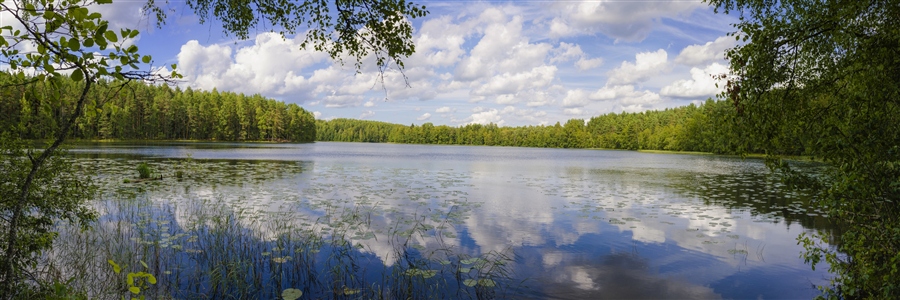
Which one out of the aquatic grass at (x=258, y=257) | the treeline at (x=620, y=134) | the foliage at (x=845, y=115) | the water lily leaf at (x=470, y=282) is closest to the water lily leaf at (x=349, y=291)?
the aquatic grass at (x=258, y=257)

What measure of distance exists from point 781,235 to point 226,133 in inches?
5082

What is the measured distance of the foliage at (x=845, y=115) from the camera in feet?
17.4

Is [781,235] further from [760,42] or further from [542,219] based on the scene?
[760,42]

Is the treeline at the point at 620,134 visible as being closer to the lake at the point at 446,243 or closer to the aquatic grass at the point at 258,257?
the lake at the point at 446,243

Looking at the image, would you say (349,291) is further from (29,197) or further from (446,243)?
(29,197)

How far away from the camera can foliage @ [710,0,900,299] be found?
5.30 metres

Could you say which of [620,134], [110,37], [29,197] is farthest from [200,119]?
[110,37]

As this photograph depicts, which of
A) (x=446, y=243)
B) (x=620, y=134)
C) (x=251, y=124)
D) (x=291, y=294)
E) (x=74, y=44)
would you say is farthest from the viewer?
(x=620, y=134)

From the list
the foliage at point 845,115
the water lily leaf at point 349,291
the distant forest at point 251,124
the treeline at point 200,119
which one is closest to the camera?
the foliage at point 845,115

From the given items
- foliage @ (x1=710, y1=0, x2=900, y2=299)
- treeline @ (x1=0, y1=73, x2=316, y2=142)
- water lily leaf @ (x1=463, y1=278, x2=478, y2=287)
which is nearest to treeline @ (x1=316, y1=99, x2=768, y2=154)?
foliage @ (x1=710, y1=0, x2=900, y2=299)

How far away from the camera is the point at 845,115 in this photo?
19.9 feet

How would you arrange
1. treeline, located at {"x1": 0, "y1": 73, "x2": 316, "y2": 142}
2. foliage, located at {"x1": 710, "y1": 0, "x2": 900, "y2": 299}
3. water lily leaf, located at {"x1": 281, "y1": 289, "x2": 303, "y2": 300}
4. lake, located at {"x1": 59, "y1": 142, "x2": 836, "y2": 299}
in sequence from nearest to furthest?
foliage, located at {"x1": 710, "y1": 0, "x2": 900, "y2": 299}, water lily leaf, located at {"x1": 281, "y1": 289, "x2": 303, "y2": 300}, lake, located at {"x1": 59, "y1": 142, "x2": 836, "y2": 299}, treeline, located at {"x1": 0, "y1": 73, "x2": 316, "y2": 142}

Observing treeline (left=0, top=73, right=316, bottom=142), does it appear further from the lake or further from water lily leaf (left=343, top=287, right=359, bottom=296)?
water lily leaf (left=343, top=287, right=359, bottom=296)

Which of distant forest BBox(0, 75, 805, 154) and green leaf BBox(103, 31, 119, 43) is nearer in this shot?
green leaf BBox(103, 31, 119, 43)
